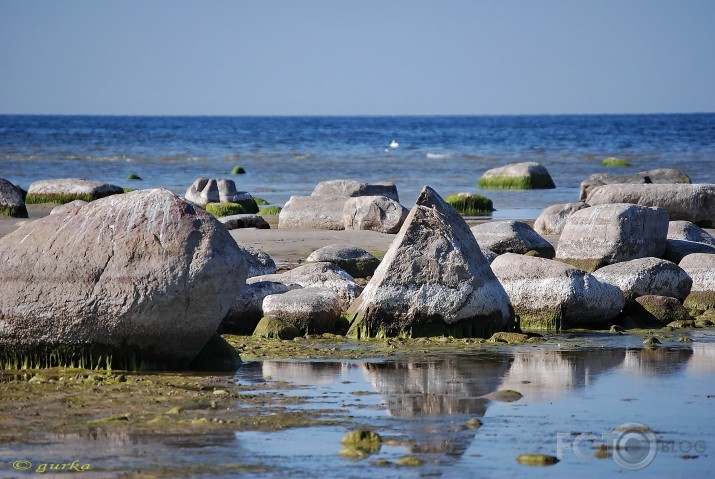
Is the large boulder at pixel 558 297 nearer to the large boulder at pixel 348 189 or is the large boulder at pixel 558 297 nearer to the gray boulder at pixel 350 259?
the gray boulder at pixel 350 259

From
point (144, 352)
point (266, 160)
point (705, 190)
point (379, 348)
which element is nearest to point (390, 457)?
point (144, 352)

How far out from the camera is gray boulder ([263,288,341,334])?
38.0 feet

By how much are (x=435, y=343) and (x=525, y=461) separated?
4442mm

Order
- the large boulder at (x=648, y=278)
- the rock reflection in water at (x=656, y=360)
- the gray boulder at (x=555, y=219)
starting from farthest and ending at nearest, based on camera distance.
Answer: the gray boulder at (x=555, y=219), the large boulder at (x=648, y=278), the rock reflection in water at (x=656, y=360)

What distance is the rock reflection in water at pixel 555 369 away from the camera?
8.70 m

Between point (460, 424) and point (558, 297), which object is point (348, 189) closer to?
point (558, 297)

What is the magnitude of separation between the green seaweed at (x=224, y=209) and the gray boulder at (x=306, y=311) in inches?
501

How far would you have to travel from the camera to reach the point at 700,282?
13805mm

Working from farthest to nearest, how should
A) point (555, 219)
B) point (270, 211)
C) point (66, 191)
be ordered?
1. point (66, 191)
2. point (270, 211)
3. point (555, 219)

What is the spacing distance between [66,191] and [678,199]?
45.6 ft

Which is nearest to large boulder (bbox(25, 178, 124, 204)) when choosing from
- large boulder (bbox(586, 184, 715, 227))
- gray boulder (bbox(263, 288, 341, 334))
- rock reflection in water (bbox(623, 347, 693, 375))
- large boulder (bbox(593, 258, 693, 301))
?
large boulder (bbox(586, 184, 715, 227))

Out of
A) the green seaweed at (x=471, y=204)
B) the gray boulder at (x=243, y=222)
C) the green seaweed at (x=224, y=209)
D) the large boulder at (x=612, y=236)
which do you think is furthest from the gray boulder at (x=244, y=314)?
the green seaweed at (x=471, y=204)

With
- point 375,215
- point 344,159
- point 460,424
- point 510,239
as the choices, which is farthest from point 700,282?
point 344,159

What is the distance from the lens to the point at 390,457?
659cm
